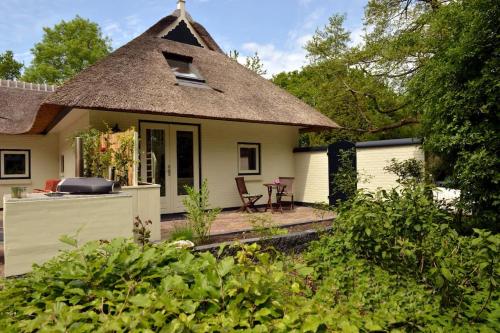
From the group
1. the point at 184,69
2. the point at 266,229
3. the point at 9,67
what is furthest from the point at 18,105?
the point at 9,67

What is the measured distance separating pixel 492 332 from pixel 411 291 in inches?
25.6

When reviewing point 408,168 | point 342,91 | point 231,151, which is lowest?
point 408,168

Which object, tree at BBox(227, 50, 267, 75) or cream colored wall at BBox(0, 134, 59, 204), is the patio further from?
tree at BBox(227, 50, 267, 75)

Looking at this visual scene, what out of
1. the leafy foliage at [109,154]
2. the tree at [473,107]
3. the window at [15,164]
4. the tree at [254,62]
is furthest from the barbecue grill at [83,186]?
the tree at [254,62]

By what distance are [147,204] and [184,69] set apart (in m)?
6.15

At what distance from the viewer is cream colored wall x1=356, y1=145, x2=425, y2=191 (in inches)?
315

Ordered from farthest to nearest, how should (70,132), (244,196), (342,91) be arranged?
1. (342,91)
2. (70,132)
3. (244,196)

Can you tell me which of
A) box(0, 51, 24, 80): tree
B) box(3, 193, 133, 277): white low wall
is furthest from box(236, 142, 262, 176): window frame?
box(0, 51, 24, 80): tree

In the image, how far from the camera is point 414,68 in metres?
13.8

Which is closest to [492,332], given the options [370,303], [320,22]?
[370,303]

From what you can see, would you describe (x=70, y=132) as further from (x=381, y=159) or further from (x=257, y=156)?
(x=381, y=159)

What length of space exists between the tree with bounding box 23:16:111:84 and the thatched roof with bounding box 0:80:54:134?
18.5 meters

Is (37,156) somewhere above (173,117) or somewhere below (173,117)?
below

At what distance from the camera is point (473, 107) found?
16.2ft
